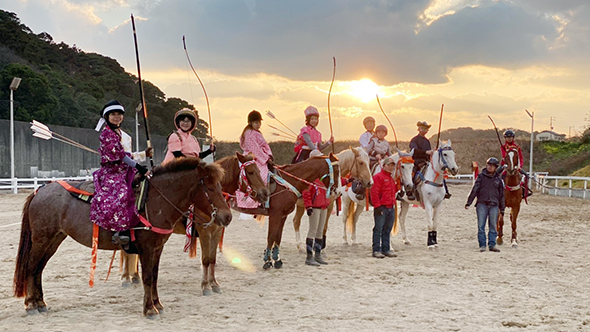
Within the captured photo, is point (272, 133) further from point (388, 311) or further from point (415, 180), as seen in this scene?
point (388, 311)

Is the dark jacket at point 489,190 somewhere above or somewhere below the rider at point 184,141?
below

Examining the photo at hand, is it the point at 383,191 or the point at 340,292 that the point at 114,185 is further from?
the point at 383,191

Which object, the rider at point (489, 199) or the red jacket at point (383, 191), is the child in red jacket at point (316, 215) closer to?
the red jacket at point (383, 191)

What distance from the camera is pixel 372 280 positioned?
7.63m

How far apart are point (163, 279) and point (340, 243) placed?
4.65 metres

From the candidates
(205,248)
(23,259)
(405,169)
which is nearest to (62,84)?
(405,169)

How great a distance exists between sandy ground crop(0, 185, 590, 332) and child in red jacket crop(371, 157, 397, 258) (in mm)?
394

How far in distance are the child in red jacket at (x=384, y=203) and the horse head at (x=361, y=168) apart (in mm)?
630

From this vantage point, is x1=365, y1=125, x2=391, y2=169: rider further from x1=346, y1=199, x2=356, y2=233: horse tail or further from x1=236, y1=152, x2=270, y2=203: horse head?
x1=236, y1=152, x2=270, y2=203: horse head

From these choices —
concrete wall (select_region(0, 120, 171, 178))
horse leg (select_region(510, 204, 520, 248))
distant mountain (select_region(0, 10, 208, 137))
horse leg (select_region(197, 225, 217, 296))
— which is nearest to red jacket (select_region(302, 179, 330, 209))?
horse leg (select_region(197, 225, 217, 296))

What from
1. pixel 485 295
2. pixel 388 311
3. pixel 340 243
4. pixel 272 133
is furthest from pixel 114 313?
pixel 340 243

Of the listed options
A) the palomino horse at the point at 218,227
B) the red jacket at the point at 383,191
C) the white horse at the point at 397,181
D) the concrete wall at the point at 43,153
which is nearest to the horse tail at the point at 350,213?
the white horse at the point at 397,181

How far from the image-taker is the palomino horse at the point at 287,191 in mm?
8234

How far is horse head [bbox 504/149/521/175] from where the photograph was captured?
36.4ft
